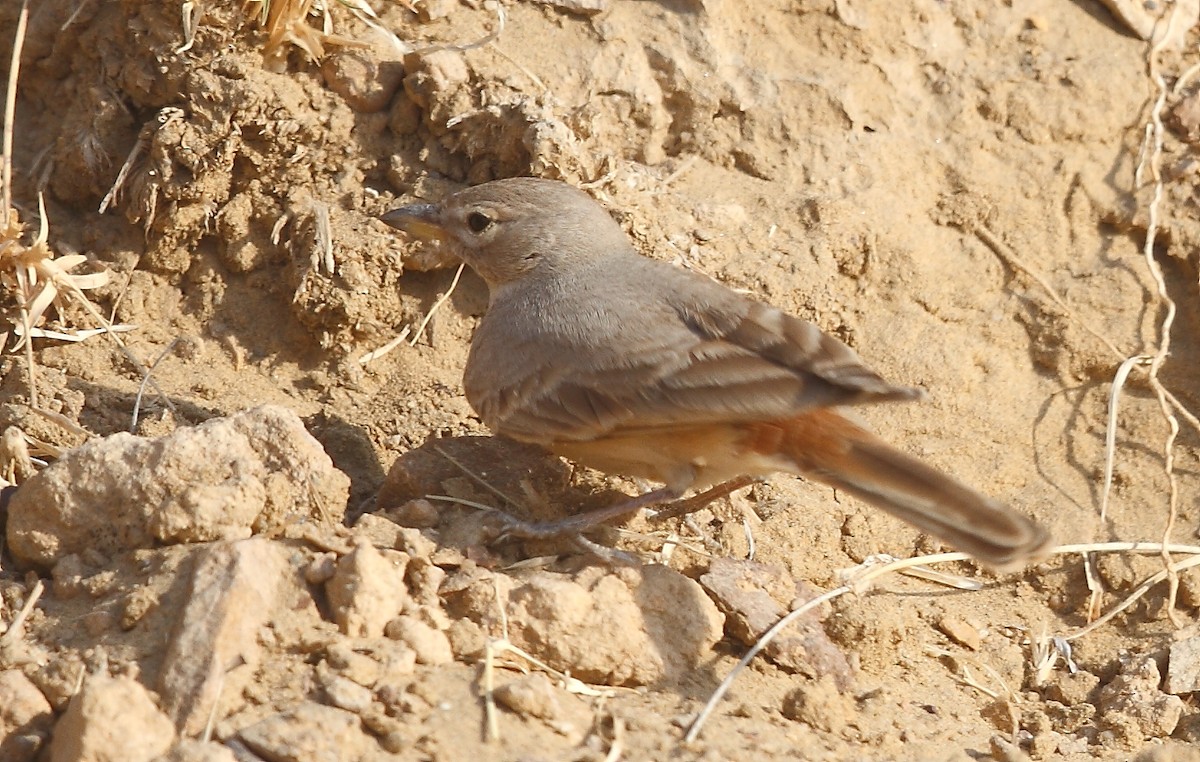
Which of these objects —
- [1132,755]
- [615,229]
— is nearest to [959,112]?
[615,229]

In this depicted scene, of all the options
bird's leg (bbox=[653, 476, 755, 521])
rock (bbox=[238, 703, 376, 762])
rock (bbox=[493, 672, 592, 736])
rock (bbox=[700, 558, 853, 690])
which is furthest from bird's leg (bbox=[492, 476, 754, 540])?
rock (bbox=[238, 703, 376, 762])

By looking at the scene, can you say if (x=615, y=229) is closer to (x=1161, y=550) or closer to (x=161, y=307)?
(x=161, y=307)

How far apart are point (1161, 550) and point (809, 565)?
1.56 metres

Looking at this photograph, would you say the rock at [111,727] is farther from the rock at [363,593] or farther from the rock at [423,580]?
the rock at [423,580]

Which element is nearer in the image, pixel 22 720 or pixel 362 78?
pixel 22 720

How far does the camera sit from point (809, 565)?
5.43 metres

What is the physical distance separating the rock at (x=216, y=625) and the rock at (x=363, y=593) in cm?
19

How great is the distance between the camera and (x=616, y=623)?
4.34 metres

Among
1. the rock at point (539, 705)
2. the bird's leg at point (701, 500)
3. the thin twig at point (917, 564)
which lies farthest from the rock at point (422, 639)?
the bird's leg at point (701, 500)

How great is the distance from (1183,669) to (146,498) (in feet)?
12.3

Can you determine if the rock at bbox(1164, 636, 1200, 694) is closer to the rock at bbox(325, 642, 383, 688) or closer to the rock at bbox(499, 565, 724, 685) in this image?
the rock at bbox(499, 565, 724, 685)

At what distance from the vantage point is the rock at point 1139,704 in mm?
4773

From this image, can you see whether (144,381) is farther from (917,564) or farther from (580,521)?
(917,564)

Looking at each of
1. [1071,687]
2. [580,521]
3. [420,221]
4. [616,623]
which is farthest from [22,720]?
[1071,687]
